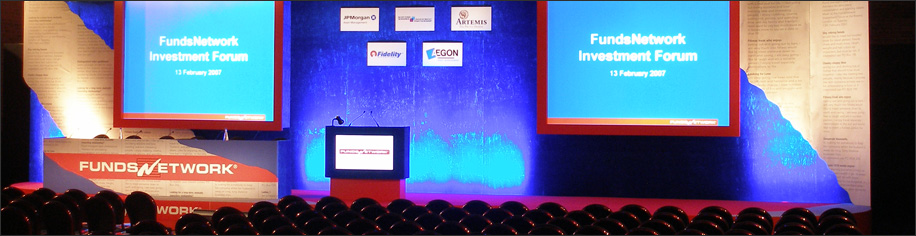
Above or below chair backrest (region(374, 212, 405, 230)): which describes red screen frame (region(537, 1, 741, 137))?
above

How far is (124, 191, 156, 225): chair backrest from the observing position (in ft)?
18.5

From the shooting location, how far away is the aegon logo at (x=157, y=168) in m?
7.87

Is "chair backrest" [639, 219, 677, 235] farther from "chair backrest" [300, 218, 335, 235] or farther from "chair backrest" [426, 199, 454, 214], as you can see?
"chair backrest" [300, 218, 335, 235]

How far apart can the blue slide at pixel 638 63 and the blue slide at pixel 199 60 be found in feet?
10.3

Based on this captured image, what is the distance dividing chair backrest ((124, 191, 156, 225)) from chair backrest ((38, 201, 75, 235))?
778mm

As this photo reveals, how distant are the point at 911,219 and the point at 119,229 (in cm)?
794

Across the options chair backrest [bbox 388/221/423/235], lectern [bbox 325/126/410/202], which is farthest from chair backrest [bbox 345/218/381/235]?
lectern [bbox 325/126/410/202]

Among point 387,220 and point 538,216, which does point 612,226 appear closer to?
point 538,216

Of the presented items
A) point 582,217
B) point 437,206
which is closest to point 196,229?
point 437,206

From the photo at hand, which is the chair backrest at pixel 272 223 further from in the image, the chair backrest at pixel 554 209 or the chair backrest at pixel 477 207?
the chair backrest at pixel 554 209

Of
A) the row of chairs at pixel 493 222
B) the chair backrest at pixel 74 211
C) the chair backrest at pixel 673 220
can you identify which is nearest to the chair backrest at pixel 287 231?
the row of chairs at pixel 493 222

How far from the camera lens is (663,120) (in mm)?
7715

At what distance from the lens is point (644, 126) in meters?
7.73

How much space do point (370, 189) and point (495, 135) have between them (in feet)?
5.48
